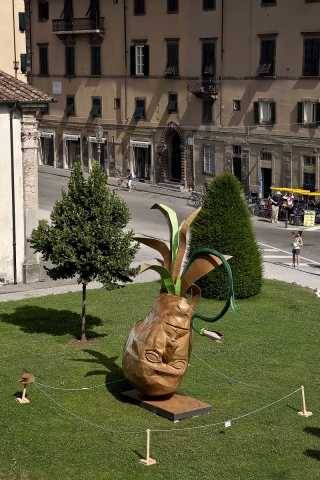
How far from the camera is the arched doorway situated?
6250cm

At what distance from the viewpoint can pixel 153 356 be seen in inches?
843

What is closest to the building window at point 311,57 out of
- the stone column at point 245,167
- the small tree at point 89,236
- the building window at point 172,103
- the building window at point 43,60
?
the stone column at point 245,167

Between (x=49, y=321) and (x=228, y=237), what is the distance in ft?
21.7

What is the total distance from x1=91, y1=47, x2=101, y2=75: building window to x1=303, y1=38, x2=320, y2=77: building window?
58.5 feet

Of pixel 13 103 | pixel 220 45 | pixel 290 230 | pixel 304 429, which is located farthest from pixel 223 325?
pixel 220 45

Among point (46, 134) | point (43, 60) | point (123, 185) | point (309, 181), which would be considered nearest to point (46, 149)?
point (46, 134)

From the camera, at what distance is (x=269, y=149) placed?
5575cm

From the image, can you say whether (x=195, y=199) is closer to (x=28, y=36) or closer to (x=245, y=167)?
(x=245, y=167)

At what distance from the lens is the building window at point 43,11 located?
69.8 m

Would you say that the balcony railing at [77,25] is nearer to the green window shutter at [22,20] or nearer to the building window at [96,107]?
the green window shutter at [22,20]

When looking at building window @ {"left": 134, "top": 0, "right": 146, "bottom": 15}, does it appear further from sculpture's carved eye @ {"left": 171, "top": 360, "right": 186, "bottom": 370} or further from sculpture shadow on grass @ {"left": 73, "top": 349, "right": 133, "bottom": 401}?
sculpture's carved eye @ {"left": 171, "top": 360, "right": 186, "bottom": 370}

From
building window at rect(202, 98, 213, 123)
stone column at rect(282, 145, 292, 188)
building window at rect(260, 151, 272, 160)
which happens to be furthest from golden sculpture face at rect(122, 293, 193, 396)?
building window at rect(202, 98, 213, 123)

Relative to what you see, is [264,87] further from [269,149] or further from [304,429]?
[304,429]

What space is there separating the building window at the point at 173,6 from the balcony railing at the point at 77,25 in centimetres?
628
